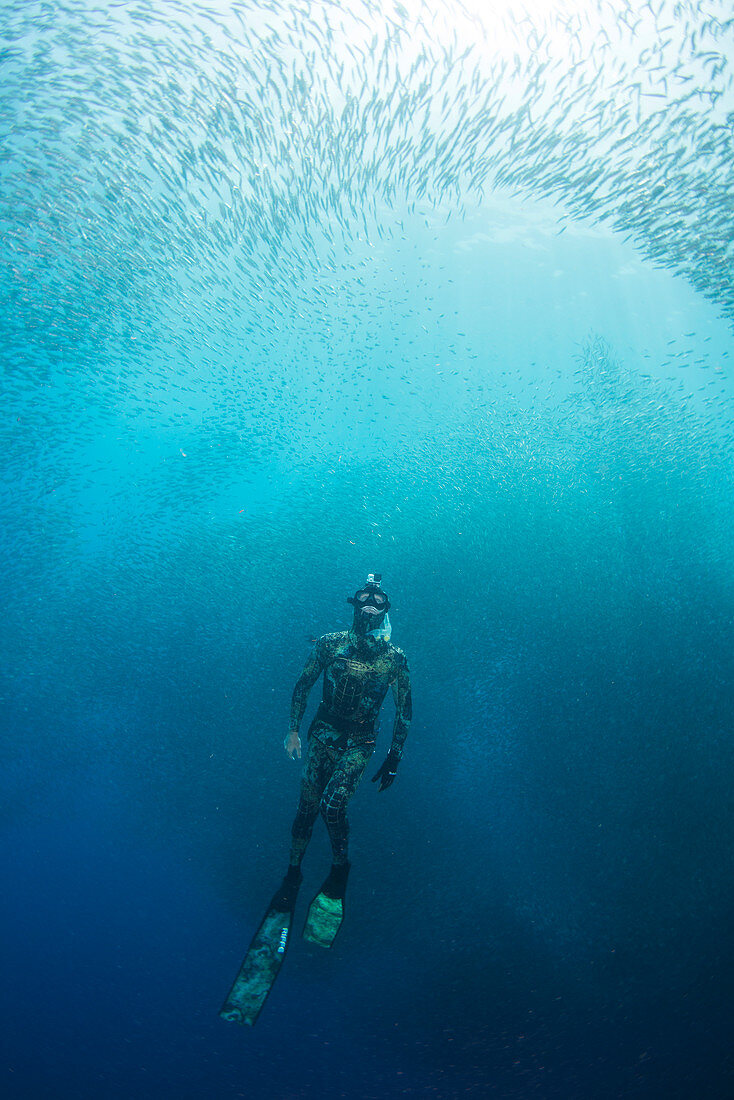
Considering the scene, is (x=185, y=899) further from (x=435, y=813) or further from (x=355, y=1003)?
(x=435, y=813)

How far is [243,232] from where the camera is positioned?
32.3 ft

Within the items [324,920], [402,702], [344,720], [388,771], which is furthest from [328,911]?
[402,702]

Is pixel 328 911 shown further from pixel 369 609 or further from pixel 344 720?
pixel 369 609

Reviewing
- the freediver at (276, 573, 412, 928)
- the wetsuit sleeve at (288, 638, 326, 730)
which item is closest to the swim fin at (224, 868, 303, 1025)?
the freediver at (276, 573, 412, 928)

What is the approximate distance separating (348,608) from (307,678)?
6292 mm

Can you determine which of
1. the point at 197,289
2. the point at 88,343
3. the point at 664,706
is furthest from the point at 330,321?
the point at 664,706

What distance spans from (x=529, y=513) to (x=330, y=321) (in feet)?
30.0

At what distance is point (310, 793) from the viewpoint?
3967 millimetres

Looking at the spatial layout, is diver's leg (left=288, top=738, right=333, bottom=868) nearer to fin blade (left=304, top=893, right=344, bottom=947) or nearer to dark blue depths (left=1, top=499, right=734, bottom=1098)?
fin blade (left=304, top=893, right=344, bottom=947)

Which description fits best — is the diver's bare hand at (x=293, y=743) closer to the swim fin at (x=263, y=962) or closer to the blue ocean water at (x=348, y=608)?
the swim fin at (x=263, y=962)

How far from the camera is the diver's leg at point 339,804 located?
12.1 ft

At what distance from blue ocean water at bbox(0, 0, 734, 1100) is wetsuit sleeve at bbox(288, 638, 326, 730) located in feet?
15.8

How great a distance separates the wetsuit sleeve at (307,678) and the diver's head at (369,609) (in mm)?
424

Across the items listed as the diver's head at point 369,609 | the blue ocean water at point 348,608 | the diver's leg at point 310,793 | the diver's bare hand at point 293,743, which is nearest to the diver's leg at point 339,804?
the diver's leg at point 310,793
